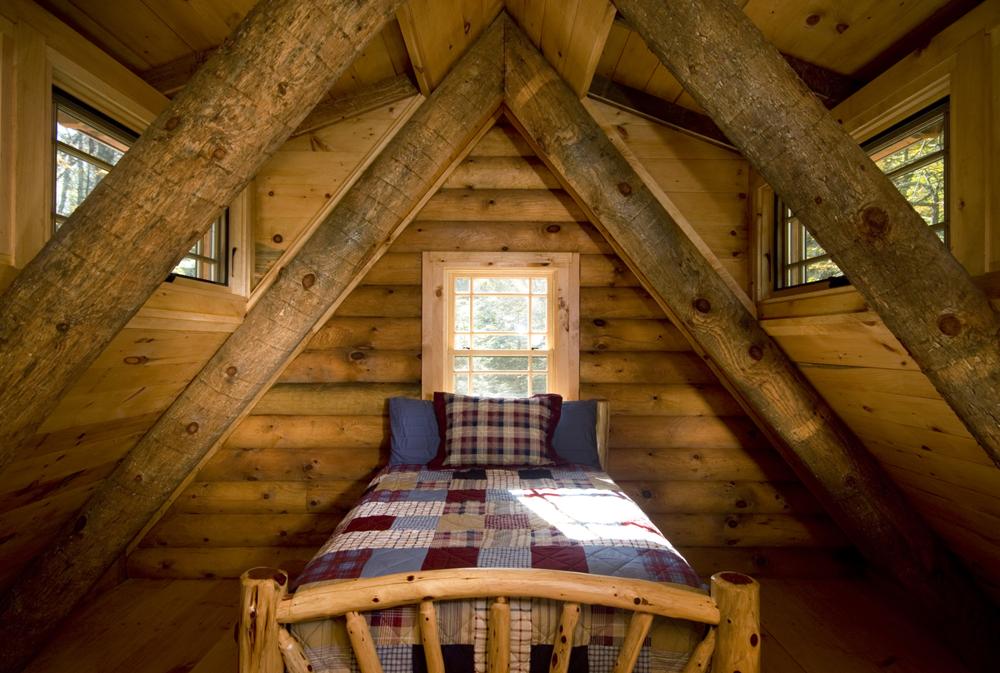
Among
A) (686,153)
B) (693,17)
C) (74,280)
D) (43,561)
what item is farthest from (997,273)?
(43,561)

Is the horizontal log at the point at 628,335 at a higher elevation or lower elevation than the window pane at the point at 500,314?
lower

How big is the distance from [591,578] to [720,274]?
1660 mm

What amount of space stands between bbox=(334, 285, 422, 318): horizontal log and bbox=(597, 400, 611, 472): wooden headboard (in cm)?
110

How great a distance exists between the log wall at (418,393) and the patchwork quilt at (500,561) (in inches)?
40.6

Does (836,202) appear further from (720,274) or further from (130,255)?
(130,255)

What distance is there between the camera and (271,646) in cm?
130

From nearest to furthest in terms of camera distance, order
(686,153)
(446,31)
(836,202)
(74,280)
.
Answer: (74,280) → (836,202) → (446,31) → (686,153)

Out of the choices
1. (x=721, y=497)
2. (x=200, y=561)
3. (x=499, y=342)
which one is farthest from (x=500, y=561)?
(x=200, y=561)

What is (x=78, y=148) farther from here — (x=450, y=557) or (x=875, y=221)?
(x=875, y=221)

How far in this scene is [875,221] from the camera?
134cm

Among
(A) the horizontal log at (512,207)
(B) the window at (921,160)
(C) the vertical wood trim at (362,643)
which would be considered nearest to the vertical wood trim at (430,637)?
(C) the vertical wood trim at (362,643)

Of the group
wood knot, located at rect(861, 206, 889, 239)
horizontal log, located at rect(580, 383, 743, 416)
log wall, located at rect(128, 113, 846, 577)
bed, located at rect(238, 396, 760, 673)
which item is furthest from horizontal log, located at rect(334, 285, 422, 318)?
wood knot, located at rect(861, 206, 889, 239)

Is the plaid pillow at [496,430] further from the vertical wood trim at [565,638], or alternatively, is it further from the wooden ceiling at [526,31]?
the wooden ceiling at [526,31]

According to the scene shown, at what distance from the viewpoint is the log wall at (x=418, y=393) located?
3.02 m
